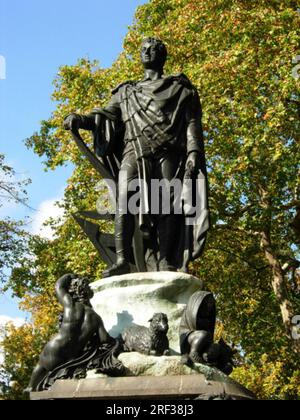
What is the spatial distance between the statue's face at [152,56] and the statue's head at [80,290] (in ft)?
9.75

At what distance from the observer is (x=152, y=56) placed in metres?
9.62

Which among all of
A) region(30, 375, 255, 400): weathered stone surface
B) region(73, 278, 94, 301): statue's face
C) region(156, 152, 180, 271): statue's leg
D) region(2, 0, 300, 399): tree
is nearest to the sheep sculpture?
region(30, 375, 255, 400): weathered stone surface

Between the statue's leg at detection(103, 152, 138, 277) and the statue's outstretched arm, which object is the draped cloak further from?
the statue's leg at detection(103, 152, 138, 277)

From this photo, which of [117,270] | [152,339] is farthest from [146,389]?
[117,270]

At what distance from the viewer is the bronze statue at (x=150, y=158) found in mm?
8992

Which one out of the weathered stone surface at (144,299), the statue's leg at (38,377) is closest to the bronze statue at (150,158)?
the weathered stone surface at (144,299)

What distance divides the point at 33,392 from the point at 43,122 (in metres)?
18.4

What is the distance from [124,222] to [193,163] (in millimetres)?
1018

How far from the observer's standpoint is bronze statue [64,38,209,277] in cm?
899

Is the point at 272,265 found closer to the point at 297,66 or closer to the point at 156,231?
the point at 297,66

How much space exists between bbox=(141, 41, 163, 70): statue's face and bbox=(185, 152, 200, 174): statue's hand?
1283 millimetres

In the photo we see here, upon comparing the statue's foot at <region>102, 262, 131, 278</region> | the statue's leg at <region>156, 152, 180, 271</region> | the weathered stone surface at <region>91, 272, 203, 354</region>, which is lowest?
the weathered stone surface at <region>91, 272, 203, 354</region>

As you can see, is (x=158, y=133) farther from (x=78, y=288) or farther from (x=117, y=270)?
(x=78, y=288)

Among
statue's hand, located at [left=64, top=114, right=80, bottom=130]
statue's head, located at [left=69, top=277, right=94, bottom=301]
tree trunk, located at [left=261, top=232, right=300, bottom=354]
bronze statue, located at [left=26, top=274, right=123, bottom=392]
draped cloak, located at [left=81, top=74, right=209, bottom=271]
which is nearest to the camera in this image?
bronze statue, located at [left=26, top=274, right=123, bottom=392]
